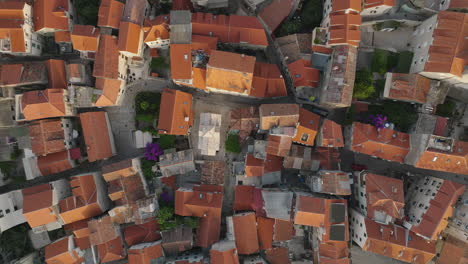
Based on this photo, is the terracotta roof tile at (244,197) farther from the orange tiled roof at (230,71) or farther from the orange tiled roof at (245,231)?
the orange tiled roof at (230,71)

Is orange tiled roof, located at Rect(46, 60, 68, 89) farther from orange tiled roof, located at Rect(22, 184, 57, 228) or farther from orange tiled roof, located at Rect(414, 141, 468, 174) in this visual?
orange tiled roof, located at Rect(414, 141, 468, 174)

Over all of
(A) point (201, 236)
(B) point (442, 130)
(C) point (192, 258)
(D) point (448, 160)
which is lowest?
(C) point (192, 258)

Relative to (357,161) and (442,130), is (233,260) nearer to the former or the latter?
(357,161)

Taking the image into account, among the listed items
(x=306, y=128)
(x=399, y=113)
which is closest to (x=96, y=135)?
(x=306, y=128)

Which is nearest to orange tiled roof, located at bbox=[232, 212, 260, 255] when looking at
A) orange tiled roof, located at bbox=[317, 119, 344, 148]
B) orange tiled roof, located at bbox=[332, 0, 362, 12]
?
orange tiled roof, located at bbox=[317, 119, 344, 148]

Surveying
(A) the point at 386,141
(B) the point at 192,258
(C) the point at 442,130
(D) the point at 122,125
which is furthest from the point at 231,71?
(C) the point at 442,130

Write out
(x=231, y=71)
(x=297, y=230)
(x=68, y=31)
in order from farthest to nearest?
(x=297, y=230) < (x=68, y=31) < (x=231, y=71)

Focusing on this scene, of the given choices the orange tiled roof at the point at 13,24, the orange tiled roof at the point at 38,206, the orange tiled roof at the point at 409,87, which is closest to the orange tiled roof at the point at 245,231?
the orange tiled roof at the point at 38,206
